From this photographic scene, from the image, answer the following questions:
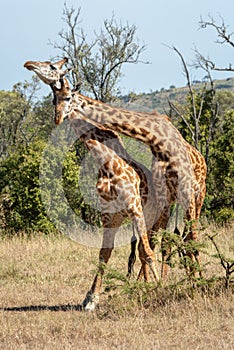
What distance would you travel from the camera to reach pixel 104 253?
26.6 feet

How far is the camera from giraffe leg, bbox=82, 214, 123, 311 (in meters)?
7.89

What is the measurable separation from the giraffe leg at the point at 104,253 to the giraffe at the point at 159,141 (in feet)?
2.24

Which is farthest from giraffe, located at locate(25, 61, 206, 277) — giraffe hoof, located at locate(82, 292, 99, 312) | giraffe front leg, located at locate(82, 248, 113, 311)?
giraffe hoof, located at locate(82, 292, 99, 312)

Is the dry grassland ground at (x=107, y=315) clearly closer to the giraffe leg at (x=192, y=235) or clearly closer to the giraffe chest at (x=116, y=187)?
the giraffe leg at (x=192, y=235)

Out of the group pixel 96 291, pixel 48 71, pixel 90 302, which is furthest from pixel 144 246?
pixel 48 71

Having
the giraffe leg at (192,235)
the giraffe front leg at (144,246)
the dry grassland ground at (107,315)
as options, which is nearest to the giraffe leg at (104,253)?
the dry grassland ground at (107,315)

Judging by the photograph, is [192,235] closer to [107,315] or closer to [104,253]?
[104,253]

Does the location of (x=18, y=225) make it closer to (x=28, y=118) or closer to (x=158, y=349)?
(x=158, y=349)

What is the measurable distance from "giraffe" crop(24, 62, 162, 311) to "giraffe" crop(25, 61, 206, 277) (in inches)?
5.5

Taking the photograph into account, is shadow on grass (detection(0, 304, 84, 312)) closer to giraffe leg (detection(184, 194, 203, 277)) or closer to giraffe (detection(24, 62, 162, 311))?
giraffe (detection(24, 62, 162, 311))

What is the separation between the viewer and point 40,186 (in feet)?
49.7

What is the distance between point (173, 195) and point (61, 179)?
283 inches

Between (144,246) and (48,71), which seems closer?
(48,71)

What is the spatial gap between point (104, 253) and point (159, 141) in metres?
1.58
